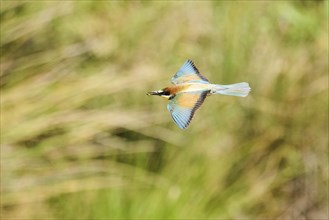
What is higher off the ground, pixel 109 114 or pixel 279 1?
pixel 279 1

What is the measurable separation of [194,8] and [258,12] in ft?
0.63

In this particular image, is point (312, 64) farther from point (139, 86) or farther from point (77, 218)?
point (77, 218)

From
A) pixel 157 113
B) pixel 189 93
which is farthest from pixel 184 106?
pixel 157 113

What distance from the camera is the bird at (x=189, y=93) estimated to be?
31 centimetres

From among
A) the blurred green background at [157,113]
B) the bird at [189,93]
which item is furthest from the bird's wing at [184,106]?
the blurred green background at [157,113]

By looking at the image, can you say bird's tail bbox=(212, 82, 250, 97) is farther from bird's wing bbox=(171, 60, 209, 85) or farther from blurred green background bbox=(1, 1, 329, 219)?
blurred green background bbox=(1, 1, 329, 219)

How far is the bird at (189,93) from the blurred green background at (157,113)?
1.26m

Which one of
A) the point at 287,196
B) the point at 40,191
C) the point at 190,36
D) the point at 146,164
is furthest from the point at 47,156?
the point at 287,196

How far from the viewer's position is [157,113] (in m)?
1.88

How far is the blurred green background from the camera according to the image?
1743 millimetres

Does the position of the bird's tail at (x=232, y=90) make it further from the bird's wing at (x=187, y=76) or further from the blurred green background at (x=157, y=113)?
the blurred green background at (x=157, y=113)

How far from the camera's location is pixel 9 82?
6.12ft

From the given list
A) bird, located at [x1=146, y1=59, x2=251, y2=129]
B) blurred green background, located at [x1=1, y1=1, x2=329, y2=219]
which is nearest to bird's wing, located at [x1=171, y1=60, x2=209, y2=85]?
bird, located at [x1=146, y1=59, x2=251, y2=129]

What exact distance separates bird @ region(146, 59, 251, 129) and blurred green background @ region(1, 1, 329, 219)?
1.26 meters
